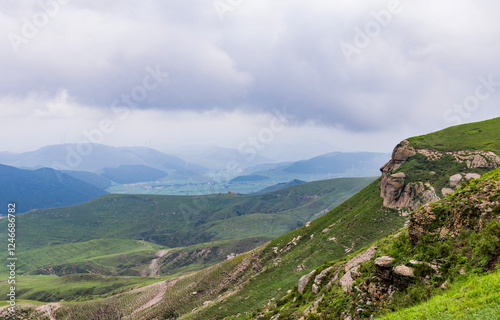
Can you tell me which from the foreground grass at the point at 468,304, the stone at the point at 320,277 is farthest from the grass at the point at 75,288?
the foreground grass at the point at 468,304

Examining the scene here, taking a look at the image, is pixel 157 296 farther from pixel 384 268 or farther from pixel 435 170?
pixel 435 170

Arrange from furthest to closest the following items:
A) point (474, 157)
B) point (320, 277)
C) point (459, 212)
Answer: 1. point (474, 157)
2. point (320, 277)
3. point (459, 212)

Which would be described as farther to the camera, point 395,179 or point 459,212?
point 395,179

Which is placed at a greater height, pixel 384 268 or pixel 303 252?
pixel 384 268

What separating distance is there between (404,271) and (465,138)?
98701 millimetres

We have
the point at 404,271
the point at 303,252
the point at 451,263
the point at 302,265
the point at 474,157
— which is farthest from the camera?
the point at 303,252

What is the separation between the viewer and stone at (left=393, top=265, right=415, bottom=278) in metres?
21.7

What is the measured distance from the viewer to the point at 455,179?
7350 cm

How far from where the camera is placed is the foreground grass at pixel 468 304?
1293 cm

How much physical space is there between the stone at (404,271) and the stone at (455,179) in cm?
6692

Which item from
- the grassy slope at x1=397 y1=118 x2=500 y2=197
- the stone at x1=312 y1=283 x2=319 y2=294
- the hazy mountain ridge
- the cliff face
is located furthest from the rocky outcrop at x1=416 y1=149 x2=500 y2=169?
the stone at x1=312 y1=283 x2=319 y2=294

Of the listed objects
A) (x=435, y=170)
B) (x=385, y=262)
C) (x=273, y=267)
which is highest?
(x=435, y=170)

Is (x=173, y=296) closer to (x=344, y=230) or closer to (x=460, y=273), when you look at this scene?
(x=344, y=230)

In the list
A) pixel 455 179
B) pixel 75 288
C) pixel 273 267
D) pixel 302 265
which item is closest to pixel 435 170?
pixel 455 179
